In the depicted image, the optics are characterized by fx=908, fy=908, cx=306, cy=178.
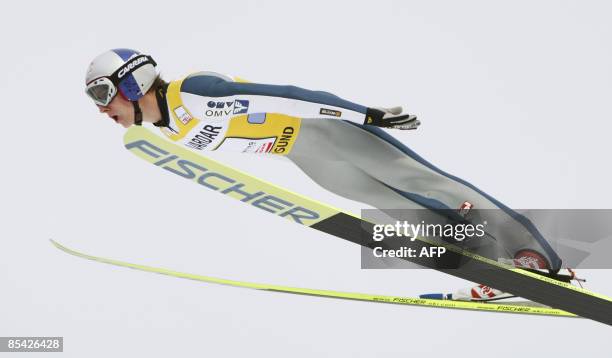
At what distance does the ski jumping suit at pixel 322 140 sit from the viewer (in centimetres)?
396

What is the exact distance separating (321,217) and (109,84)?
43.0 inches

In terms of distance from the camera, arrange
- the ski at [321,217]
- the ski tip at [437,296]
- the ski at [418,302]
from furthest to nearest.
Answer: the ski tip at [437,296] → the ski at [418,302] → the ski at [321,217]

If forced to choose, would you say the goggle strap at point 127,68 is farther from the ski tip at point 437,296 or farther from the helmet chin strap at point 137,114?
the ski tip at point 437,296

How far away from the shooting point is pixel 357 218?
13.3 feet

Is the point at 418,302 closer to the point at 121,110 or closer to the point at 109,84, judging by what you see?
the point at 121,110

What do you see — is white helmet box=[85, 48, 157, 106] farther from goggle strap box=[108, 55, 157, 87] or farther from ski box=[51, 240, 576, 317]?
ski box=[51, 240, 576, 317]

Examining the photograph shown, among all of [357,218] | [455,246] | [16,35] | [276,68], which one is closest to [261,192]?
[357,218]

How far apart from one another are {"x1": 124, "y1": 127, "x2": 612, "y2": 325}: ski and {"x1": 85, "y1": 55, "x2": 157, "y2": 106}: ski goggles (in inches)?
13.7

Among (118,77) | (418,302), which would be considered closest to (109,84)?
(118,77)

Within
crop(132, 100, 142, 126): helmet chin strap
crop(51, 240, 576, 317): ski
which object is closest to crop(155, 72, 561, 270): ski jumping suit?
crop(132, 100, 142, 126): helmet chin strap

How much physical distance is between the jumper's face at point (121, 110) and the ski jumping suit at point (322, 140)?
0.43 ft

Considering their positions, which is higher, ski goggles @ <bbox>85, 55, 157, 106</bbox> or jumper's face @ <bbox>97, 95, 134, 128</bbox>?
ski goggles @ <bbox>85, 55, 157, 106</bbox>

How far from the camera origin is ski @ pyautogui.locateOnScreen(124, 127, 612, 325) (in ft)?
12.4

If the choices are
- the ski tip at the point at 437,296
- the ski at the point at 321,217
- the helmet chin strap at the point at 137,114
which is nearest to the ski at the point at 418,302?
the ski tip at the point at 437,296
